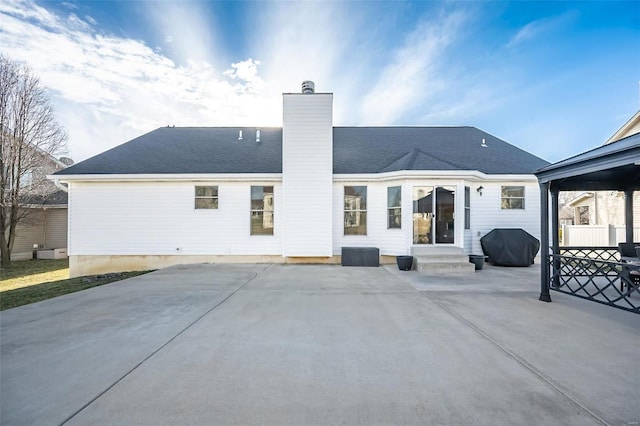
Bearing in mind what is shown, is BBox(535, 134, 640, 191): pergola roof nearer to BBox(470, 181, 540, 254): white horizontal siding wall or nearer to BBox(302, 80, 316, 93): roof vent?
BBox(470, 181, 540, 254): white horizontal siding wall

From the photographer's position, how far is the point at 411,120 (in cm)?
1789

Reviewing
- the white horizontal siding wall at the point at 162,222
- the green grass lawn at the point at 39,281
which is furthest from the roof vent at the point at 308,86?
the green grass lawn at the point at 39,281

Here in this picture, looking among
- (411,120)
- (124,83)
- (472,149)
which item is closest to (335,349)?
(472,149)

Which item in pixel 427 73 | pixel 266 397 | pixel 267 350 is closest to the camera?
pixel 266 397

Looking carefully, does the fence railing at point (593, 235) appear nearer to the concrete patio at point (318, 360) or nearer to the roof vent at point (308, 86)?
the concrete patio at point (318, 360)

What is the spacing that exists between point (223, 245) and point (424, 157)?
8513 mm

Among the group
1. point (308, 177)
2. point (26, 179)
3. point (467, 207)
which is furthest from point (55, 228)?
point (467, 207)

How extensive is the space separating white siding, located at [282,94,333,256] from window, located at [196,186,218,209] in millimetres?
2797

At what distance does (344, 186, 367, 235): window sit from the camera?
34.7 feet

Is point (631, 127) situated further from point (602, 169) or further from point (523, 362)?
point (523, 362)

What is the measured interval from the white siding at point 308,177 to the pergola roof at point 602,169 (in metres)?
6.39

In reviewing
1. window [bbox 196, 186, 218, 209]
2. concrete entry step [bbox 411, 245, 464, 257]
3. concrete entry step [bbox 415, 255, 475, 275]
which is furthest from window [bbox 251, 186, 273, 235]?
concrete entry step [bbox 415, 255, 475, 275]

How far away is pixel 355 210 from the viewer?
417 inches

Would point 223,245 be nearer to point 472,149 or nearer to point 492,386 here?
point 492,386
